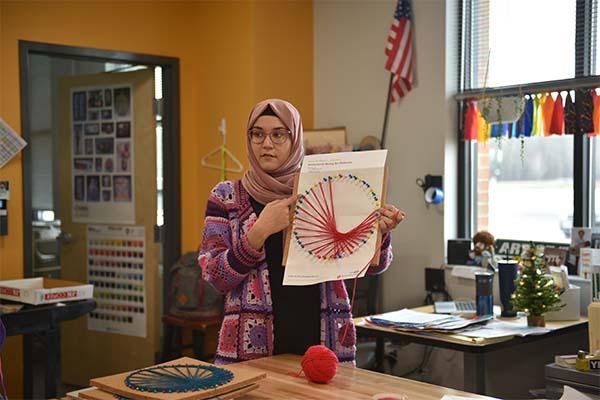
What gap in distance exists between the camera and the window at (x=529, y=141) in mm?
4035

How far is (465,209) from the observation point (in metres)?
4.59

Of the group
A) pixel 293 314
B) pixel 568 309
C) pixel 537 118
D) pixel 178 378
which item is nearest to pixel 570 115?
pixel 537 118

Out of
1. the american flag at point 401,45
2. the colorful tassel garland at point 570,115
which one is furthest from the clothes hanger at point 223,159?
the colorful tassel garland at point 570,115

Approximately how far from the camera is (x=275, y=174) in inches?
87.7

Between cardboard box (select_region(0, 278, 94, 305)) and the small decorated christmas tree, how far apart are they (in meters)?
2.13

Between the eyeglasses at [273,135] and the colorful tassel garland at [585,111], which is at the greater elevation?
the colorful tassel garland at [585,111]

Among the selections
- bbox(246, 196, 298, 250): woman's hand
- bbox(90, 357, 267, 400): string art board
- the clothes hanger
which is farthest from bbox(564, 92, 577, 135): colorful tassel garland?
bbox(90, 357, 267, 400): string art board

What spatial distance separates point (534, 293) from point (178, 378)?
6.83 ft

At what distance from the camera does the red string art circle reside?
2.01m

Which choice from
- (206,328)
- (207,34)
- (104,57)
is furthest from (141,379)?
(207,34)

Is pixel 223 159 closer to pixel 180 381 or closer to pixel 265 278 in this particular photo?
pixel 265 278

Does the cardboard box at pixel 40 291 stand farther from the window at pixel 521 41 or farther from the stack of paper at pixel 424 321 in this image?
the window at pixel 521 41

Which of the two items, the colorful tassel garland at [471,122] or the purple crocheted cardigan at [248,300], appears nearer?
the purple crocheted cardigan at [248,300]

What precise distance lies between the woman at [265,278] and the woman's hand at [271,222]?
46 millimetres
